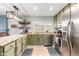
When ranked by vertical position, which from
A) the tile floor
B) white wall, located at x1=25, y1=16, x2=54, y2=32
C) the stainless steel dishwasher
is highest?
white wall, located at x1=25, y1=16, x2=54, y2=32

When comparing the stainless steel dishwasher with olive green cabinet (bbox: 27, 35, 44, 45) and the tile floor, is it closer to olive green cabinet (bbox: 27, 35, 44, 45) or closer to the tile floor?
olive green cabinet (bbox: 27, 35, 44, 45)

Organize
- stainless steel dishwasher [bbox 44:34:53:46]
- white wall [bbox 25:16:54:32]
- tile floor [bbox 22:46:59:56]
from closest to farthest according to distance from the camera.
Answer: tile floor [bbox 22:46:59:56], stainless steel dishwasher [bbox 44:34:53:46], white wall [bbox 25:16:54:32]

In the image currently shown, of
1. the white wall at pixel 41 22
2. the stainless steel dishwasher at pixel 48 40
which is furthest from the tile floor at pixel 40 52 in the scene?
the white wall at pixel 41 22

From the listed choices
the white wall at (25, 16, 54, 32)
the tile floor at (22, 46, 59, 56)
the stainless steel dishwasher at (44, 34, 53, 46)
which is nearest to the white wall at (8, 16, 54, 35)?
the white wall at (25, 16, 54, 32)

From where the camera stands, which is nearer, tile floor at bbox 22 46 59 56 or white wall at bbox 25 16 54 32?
tile floor at bbox 22 46 59 56

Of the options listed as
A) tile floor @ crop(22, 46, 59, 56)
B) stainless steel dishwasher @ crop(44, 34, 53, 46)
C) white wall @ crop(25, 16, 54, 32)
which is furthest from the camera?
white wall @ crop(25, 16, 54, 32)

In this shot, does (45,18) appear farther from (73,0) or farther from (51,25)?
(73,0)

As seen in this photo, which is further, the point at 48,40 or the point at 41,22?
the point at 41,22

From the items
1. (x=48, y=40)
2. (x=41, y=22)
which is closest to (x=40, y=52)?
(x=48, y=40)

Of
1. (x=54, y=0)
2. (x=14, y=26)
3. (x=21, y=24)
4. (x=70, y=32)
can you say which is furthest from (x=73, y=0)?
(x=14, y=26)

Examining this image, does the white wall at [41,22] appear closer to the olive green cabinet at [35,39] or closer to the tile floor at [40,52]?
the olive green cabinet at [35,39]

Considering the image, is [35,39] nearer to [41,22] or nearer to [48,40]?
[48,40]

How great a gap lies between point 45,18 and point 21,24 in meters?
2.12

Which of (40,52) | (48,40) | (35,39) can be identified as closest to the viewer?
(40,52)
